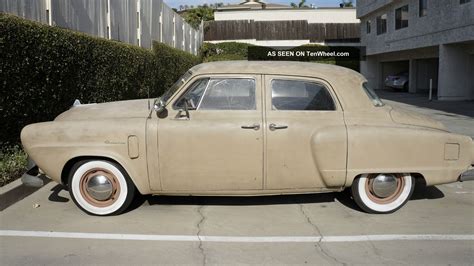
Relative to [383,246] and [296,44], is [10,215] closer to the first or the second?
[383,246]

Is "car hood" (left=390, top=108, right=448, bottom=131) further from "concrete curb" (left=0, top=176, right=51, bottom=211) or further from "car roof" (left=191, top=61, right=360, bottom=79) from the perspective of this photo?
"concrete curb" (left=0, top=176, right=51, bottom=211)

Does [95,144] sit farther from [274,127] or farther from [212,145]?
[274,127]

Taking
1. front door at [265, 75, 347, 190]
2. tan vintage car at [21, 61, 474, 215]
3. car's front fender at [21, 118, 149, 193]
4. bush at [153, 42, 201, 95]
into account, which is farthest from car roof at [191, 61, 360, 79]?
bush at [153, 42, 201, 95]

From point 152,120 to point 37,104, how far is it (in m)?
3.37

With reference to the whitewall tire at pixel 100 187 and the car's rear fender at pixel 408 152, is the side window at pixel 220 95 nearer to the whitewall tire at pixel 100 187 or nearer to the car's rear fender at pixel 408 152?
the whitewall tire at pixel 100 187

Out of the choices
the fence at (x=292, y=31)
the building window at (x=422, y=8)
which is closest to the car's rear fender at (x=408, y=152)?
the building window at (x=422, y=8)

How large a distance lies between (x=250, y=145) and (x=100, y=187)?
170 cm

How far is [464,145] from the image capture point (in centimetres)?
565

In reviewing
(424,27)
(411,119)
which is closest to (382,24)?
(424,27)

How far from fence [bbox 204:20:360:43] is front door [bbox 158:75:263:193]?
4566cm

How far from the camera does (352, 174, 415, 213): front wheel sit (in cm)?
567

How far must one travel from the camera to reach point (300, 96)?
5648 mm

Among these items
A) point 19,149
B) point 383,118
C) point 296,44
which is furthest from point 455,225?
point 296,44

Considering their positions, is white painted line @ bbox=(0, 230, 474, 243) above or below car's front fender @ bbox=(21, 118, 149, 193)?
below
